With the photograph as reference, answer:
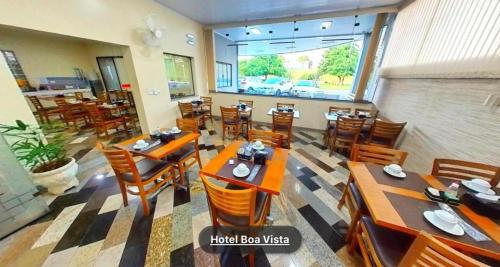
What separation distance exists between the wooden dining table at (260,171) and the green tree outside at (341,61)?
5.33 meters

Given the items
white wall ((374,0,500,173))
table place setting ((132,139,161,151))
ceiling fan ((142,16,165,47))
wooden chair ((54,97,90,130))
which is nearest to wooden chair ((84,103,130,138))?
wooden chair ((54,97,90,130))

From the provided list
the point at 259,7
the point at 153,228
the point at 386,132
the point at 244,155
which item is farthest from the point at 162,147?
the point at 259,7

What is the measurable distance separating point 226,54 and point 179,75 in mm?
3288

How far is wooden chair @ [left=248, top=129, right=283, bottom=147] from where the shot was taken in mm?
1933

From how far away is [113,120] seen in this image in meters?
3.69

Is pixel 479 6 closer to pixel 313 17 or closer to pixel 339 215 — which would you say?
pixel 339 215

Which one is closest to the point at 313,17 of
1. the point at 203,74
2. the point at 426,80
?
the point at 426,80

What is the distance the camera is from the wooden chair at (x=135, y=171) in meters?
1.52

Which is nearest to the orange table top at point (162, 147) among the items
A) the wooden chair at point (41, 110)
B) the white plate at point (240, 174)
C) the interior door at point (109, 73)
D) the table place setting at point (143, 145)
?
the table place setting at point (143, 145)

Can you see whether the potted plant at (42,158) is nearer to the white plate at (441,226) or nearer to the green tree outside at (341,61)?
the white plate at (441,226)

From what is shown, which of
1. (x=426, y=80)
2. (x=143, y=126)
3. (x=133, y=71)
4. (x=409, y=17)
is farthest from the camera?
(x=143, y=126)

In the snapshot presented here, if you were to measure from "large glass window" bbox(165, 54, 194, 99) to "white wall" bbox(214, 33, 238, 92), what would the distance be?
4.53ft

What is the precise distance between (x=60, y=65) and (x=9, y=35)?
1.12 metres

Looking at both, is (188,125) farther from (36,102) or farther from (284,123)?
(36,102)
